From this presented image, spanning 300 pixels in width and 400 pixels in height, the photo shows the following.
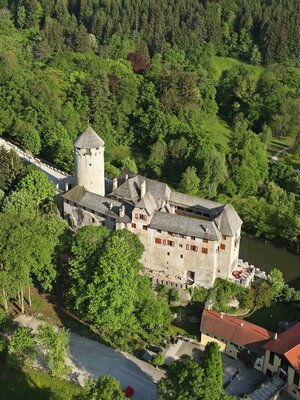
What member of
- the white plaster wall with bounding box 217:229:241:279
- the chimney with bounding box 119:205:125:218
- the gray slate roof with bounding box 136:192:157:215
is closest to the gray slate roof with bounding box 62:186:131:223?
the chimney with bounding box 119:205:125:218

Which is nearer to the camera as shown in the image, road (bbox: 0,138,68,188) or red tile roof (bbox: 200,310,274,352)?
red tile roof (bbox: 200,310,274,352)

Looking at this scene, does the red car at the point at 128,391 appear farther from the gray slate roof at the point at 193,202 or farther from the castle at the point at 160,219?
the gray slate roof at the point at 193,202

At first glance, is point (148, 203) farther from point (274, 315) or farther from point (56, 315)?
point (274, 315)

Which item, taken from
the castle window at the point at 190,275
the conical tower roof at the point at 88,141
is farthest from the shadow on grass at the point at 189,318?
the conical tower roof at the point at 88,141

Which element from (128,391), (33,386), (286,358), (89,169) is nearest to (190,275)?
(286,358)

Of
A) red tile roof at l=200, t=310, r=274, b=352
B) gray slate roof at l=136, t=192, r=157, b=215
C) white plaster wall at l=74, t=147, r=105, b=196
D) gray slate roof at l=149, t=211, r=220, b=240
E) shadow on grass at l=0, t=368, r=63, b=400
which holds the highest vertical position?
white plaster wall at l=74, t=147, r=105, b=196

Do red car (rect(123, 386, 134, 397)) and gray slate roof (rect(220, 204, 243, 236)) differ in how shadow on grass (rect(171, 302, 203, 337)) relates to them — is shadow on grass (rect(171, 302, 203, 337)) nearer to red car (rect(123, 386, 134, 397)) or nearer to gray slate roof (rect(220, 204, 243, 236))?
gray slate roof (rect(220, 204, 243, 236))
